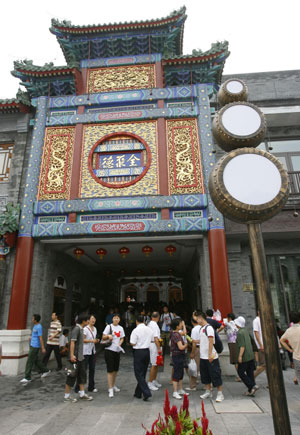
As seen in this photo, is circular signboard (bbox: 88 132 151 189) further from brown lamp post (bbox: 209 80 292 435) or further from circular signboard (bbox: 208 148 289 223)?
circular signboard (bbox: 208 148 289 223)

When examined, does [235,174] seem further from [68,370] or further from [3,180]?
[3,180]

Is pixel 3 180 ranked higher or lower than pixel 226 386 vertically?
higher

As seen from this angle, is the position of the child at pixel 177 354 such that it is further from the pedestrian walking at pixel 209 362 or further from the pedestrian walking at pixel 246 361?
the pedestrian walking at pixel 246 361

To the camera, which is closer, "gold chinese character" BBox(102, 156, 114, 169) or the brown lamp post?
the brown lamp post

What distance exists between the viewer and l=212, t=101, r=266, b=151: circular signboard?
2412mm

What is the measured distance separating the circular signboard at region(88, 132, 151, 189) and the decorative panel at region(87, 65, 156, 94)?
2.06 meters

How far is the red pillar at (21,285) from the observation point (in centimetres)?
789

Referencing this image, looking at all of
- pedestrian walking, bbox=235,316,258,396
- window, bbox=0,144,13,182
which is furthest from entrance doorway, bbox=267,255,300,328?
window, bbox=0,144,13,182

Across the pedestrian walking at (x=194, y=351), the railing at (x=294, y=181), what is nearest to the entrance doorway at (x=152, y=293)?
the railing at (x=294, y=181)

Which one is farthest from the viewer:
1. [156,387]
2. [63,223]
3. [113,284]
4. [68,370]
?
[113,284]

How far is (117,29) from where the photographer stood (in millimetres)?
10125

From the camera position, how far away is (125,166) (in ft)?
30.4

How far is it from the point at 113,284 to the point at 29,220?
10.6m

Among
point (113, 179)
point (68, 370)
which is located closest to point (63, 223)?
point (113, 179)
